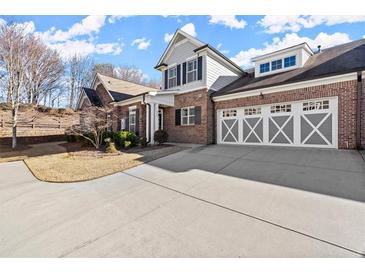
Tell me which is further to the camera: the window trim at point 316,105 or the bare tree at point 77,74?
the bare tree at point 77,74

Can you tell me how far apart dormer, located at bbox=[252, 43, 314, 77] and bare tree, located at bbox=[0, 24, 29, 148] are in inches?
638

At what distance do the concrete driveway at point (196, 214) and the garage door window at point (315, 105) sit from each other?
3.23 meters

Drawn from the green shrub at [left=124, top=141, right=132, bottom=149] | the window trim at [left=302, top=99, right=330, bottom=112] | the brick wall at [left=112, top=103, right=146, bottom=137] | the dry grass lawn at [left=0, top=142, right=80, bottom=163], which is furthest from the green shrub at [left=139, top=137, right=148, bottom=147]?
the window trim at [left=302, top=99, right=330, bottom=112]

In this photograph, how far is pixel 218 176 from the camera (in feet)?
18.0

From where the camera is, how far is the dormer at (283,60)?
10930mm

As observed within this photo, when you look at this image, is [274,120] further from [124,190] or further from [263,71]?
[124,190]

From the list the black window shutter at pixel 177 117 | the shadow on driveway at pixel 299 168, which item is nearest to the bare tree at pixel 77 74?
the black window shutter at pixel 177 117

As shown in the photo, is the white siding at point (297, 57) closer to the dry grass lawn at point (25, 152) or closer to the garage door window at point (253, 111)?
the garage door window at point (253, 111)

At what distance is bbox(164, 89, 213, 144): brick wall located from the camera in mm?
11844

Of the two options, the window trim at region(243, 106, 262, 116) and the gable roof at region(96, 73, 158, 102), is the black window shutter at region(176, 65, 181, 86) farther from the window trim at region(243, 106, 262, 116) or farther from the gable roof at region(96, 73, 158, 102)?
the gable roof at region(96, 73, 158, 102)

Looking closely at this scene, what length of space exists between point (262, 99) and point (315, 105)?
2.43 m

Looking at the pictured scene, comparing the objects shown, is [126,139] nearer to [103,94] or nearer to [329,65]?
[103,94]
